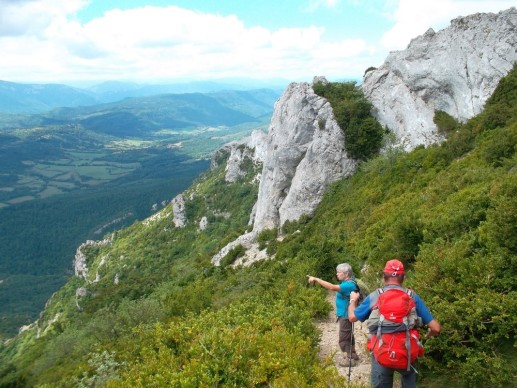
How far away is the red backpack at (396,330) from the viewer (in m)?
5.82

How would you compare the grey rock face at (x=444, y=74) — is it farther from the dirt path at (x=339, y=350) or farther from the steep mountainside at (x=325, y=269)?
the dirt path at (x=339, y=350)

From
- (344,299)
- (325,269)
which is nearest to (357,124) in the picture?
(325,269)

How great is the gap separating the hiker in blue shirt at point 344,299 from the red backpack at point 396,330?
2129mm

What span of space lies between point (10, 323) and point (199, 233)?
78.1m

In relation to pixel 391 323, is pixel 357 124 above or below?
above

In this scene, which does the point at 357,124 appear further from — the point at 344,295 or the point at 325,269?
the point at 344,295

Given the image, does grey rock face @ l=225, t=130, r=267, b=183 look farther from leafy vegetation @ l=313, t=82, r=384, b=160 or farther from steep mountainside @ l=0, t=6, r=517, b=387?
leafy vegetation @ l=313, t=82, r=384, b=160

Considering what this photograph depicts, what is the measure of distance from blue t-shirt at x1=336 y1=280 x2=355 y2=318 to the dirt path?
0.65m

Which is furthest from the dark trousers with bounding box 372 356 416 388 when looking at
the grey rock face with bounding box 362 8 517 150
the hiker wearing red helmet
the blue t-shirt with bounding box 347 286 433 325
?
the grey rock face with bounding box 362 8 517 150

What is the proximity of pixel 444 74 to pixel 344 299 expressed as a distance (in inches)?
1261

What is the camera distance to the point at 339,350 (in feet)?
33.1

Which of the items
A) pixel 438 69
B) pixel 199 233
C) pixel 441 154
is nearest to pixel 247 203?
pixel 199 233

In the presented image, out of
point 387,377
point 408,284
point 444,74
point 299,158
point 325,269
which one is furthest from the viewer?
point 299,158

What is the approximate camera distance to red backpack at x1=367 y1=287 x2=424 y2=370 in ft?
19.1
